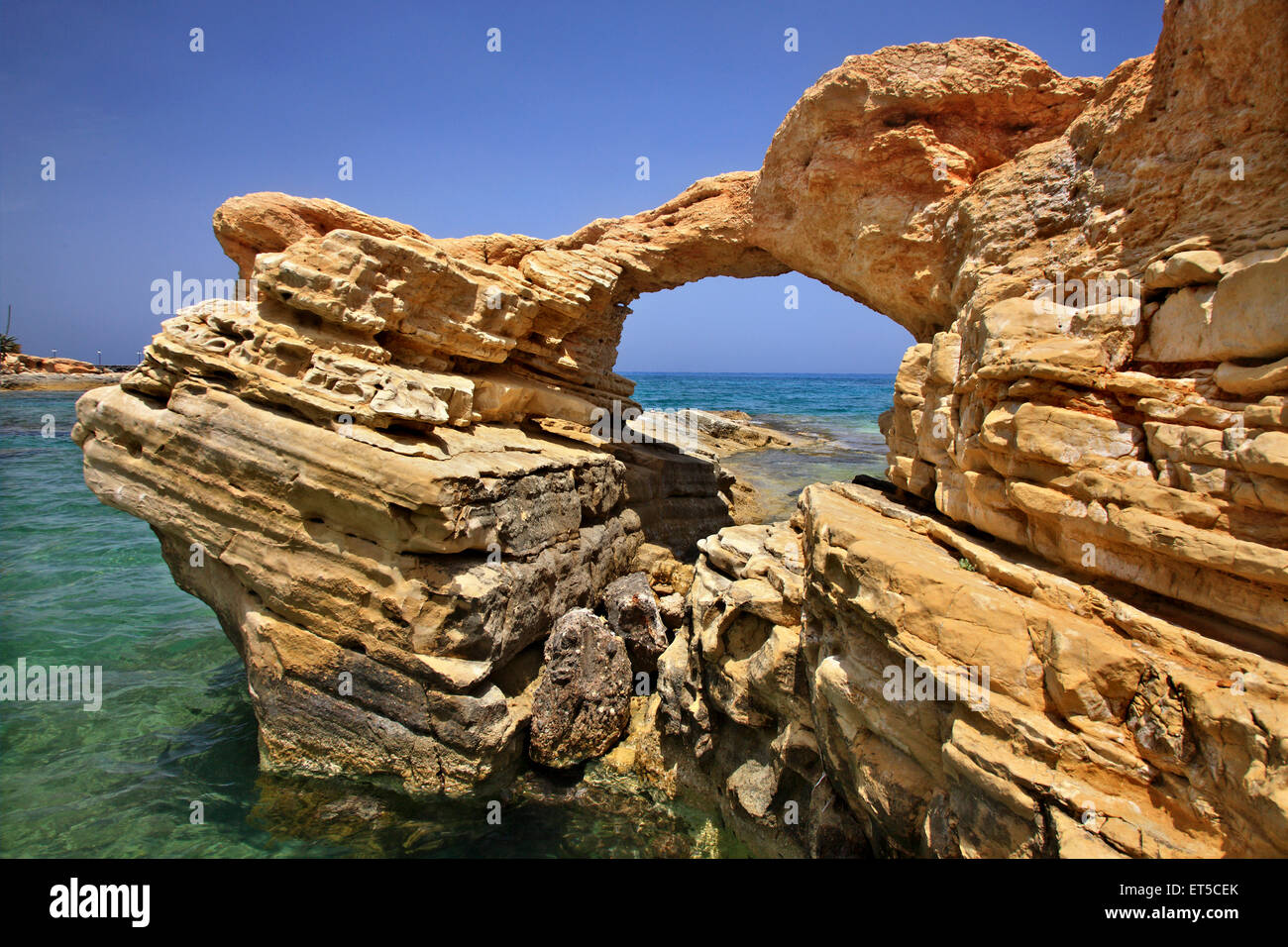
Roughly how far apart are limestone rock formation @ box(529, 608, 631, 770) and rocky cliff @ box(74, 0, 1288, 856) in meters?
0.04

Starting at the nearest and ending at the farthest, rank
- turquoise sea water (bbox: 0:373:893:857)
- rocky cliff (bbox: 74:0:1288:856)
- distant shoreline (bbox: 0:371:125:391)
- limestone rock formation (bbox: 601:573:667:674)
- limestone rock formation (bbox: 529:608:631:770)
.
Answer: rocky cliff (bbox: 74:0:1288:856)
turquoise sea water (bbox: 0:373:893:857)
limestone rock formation (bbox: 529:608:631:770)
limestone rock formation (bbox: 601:573:667:674)
distant shoreline (bbox: 0:371:125:391)

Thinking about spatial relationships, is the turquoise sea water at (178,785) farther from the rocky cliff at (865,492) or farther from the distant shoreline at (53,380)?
the distant shoreline at (53,380)

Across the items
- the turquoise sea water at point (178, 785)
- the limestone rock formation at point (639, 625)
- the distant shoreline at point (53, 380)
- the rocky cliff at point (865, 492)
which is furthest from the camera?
the distant shoreline at point (53, 380)

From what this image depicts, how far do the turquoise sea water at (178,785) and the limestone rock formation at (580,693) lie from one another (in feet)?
1.39

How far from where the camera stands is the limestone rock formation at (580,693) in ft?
23.8

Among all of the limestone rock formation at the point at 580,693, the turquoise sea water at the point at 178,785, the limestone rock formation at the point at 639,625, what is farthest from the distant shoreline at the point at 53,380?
the limestone rock formation at the point at 580,693

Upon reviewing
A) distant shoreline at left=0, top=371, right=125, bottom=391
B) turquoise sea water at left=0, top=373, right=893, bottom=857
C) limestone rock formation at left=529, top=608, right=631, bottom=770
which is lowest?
turquoise sea water at left=0, top=373, right=893, bottom=857

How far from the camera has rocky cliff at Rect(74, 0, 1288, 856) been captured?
11.7ft

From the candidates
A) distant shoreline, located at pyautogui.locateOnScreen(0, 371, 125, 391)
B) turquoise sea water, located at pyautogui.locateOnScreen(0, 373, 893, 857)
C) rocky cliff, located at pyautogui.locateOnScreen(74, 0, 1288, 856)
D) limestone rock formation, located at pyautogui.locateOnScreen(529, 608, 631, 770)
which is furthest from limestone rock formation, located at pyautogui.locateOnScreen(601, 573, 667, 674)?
distant shoreline, located at pyautogui.locateOnScreen(0, 371, 125, 391)

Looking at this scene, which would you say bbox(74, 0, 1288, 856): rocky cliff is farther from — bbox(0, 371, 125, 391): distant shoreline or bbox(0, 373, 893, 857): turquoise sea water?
bbox(0, 371, 125, 391): distant shoreline

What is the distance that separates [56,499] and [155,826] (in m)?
17.7

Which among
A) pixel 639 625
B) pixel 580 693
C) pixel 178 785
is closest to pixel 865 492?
pixel 639 625

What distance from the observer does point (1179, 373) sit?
412cm

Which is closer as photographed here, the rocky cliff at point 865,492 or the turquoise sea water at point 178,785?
the rocky cliff at point 865,492
